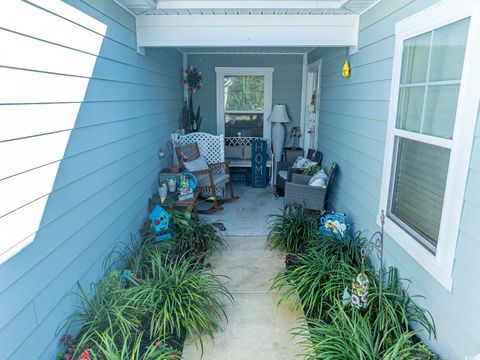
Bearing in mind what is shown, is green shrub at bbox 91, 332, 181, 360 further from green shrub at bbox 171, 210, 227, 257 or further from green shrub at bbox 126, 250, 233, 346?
green shrub at bbox 171, 210, 227, 257

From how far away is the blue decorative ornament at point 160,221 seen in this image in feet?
12.4

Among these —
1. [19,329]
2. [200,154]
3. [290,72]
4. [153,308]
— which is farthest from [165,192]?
[290,72]

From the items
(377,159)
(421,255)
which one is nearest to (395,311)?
(421,255)

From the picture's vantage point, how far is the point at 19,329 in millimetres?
1724

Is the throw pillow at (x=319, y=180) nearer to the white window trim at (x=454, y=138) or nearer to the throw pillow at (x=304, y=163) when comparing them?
the throw pillow at (x=304, y=163)

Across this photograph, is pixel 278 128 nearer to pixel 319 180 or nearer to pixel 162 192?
pixel 319 180

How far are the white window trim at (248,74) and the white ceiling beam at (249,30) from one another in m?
3.18

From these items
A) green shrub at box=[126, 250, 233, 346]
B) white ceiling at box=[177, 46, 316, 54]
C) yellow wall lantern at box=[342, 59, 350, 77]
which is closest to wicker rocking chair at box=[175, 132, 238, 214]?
white ceiling at box=[177, 46, 316, 54]

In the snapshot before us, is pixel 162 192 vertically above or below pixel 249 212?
above

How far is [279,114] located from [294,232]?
3.36m

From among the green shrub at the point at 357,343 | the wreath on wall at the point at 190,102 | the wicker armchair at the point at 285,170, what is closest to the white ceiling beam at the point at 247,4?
the wicker armchair at the point at 285,170

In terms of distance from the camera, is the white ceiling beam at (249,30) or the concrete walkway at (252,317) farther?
the white ceiling beam at (249,30)

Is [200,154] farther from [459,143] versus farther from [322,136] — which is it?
[459,143]

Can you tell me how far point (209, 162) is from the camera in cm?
596
